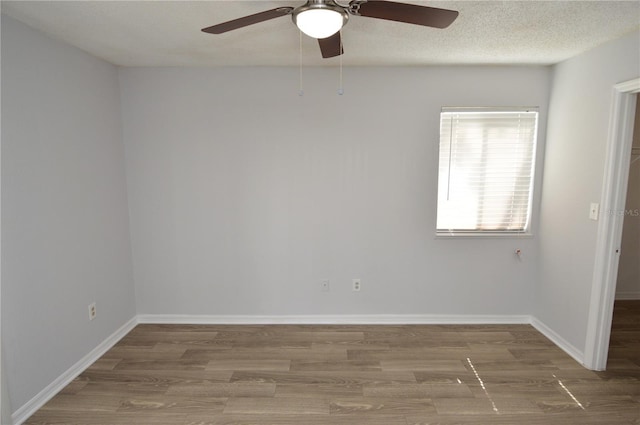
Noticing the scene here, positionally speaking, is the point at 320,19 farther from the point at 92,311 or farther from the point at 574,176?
the point at 92,311

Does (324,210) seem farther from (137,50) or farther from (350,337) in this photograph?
(137,50)

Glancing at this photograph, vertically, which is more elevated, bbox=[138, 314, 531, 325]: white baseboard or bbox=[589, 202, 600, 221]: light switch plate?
bbox=[589, 202, 600, 221]: light switch plate

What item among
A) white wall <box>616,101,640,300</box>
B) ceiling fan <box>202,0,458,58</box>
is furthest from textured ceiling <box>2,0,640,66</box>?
white wall <box>616,101,640,300</box>

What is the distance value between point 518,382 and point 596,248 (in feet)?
3.72

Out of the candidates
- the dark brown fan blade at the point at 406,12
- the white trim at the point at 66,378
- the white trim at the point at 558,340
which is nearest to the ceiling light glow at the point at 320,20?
the dark brown fan blade at the point at 406,12

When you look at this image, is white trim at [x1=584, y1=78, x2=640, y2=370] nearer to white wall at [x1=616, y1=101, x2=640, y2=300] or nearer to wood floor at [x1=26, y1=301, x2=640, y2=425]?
wood floor at [x1=26, y1=301, x2=640, y2=425]

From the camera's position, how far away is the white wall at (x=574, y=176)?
2340 millimetres

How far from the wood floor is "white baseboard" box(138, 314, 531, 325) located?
10cm

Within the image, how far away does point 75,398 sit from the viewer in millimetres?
2193

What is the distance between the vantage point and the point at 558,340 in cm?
282

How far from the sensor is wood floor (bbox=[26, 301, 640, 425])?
2033mm

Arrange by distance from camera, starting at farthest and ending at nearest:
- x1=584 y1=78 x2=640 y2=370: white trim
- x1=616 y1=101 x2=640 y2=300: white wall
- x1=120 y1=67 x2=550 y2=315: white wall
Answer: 1. x1=616 y1=101 x2=640 y2=300: white wall
2. x1=120 y1=67 x2=550 y2=315: white wall
3. x1=584 y1=78 x2=640 y2=370: white trim

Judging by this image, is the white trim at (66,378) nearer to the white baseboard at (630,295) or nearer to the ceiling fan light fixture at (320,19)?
the ceiling fan light fixture at (320,19)

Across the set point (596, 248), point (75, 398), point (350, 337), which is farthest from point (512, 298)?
point (75, 398)
